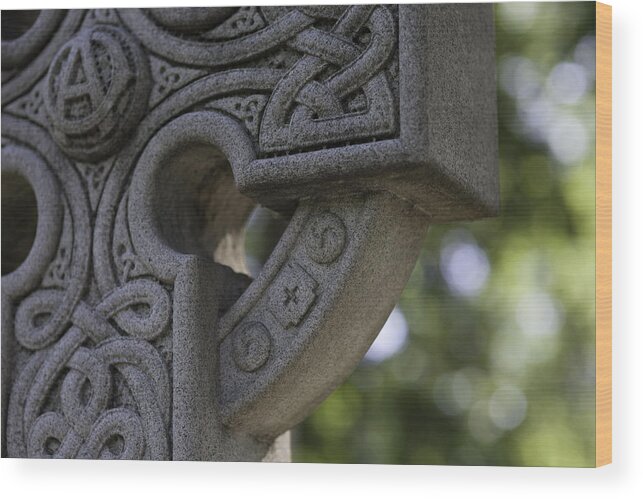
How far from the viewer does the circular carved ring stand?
3.60 meters

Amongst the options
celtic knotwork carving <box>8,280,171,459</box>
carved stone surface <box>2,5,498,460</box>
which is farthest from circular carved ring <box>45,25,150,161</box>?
celtic knotwork carving <box>8,280,171,459</box>

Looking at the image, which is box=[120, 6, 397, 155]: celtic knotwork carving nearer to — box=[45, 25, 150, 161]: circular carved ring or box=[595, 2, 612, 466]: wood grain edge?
box=[45, 25, 150, 161]: circular carved ring

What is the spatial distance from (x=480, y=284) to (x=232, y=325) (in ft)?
2.94

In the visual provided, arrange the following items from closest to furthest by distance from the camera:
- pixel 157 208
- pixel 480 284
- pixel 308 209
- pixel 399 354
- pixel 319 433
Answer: pixel 308 209
pixel 157 208
pixel 480 284
pixel 399 354
pixel 319 433

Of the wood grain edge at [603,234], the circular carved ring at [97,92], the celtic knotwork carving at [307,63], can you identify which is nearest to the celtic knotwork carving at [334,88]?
the celtic knotwork carving at [307,63]

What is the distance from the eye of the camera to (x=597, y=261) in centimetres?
336

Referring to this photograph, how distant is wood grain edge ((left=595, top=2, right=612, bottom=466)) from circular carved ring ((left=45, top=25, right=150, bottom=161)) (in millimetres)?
1374

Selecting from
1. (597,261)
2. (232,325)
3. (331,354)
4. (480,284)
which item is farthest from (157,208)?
(597,261)

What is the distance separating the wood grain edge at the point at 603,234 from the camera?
333 cm

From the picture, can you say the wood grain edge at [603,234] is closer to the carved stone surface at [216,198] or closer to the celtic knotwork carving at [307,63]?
the carved stone surface at [216,198]

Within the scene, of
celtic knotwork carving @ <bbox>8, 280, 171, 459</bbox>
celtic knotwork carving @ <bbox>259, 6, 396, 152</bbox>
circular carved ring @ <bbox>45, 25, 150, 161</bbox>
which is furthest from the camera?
circular carved ring @ <bbox>45, 25, 150, 161</bbox>

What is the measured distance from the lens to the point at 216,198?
3.69m

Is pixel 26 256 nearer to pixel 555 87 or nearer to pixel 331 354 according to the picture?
pixel 331 354

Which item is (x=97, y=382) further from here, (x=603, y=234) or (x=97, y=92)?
(x=603, y=234)
